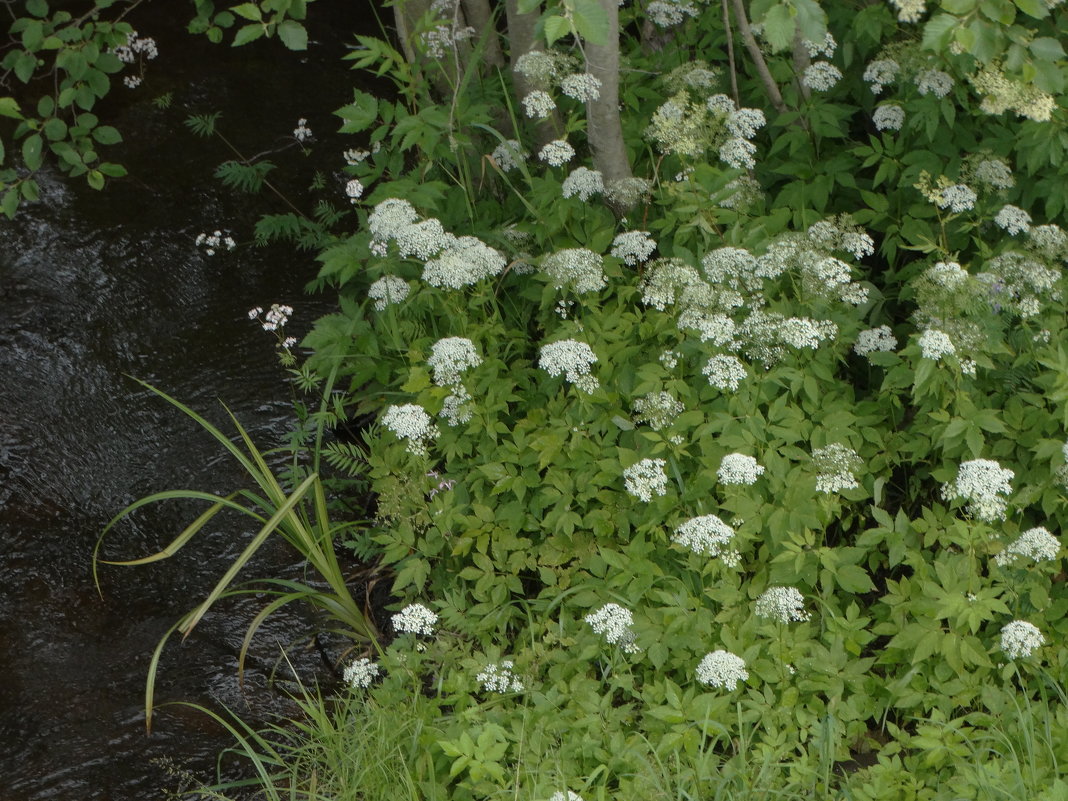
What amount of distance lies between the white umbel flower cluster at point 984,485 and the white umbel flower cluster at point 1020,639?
273mm

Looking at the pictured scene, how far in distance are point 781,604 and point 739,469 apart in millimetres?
363

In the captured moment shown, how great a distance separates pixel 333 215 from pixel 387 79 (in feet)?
4.73

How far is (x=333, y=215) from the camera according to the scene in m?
4.66

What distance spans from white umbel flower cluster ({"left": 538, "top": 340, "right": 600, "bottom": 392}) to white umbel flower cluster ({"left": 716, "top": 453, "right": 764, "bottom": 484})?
52 cm

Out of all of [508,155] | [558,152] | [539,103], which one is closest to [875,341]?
[558,152]

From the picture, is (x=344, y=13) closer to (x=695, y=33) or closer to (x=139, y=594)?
(x=695, y=33)

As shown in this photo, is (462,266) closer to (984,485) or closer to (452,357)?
(452,357)

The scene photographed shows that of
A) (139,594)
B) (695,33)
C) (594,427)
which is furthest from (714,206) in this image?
(139,594)

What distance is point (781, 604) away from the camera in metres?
2.59

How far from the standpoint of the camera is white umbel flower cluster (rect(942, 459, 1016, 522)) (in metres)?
2.52

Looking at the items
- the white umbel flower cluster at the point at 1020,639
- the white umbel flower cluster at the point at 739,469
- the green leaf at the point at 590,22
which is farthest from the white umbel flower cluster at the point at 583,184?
the white umbel flower cluster at the point at 1020,639

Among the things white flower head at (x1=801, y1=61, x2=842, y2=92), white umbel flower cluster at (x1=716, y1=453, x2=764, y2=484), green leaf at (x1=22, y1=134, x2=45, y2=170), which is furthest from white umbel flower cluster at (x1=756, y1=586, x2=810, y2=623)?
green leaf at (x1=22, y1=134, x2=45, y2=170)

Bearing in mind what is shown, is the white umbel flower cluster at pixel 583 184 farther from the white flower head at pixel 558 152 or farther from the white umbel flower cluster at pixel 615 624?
the white umbel flower cluster at pixel 615 624

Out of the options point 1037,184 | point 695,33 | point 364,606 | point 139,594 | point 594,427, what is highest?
point 695,33
